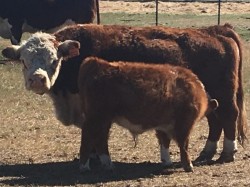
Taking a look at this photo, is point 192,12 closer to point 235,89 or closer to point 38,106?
point 38,106

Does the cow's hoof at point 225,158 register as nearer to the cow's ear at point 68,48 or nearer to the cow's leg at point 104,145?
the cow's leg at point 104,145

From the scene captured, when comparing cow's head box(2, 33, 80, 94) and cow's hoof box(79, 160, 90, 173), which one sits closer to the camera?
cow's head box(2, 33, 80, 94)

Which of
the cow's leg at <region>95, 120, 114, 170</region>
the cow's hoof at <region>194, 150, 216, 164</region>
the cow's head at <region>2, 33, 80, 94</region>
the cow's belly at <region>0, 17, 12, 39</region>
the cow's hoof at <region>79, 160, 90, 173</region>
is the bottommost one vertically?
the cow's belly at <region>0, 17, 12, 39</region>

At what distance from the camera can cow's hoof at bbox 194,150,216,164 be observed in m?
9.08

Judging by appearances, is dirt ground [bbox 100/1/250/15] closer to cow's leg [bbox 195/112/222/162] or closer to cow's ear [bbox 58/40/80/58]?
cow's leg [bbox 195/112/222/162]

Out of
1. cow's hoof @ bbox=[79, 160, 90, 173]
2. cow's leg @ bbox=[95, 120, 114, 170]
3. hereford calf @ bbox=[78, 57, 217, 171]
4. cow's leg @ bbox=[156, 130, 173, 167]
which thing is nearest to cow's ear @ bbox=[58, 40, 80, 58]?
hereford calf @ bbox=[78, 57, 217, 171]

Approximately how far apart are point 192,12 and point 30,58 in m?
30.2

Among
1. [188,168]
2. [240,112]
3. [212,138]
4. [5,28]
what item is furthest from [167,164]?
[5,28]

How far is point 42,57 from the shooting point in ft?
26.9

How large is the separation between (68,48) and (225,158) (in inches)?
93.2

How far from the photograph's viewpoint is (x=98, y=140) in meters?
8.07

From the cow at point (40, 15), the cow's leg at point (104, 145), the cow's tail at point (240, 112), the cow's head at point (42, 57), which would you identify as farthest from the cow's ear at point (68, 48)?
the cow at point (40, 15)

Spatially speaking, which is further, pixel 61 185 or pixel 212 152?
pixel 212 152

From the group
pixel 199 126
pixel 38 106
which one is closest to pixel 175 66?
pixel 199 126
